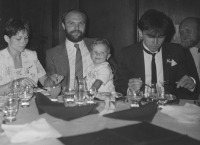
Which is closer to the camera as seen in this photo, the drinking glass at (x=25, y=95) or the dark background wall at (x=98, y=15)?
the drinking glass at (x=25, y=95)

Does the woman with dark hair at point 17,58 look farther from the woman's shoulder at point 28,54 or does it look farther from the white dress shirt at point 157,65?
the white dress shirt at point 157,65

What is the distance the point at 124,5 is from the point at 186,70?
5.35ft

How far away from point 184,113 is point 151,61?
966 millimetres

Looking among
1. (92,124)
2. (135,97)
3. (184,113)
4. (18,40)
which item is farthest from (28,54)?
(184,113)

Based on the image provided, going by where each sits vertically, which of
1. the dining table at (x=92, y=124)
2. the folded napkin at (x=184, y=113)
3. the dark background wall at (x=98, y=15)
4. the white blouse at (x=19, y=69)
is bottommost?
the dining table at (x=92, y=124)

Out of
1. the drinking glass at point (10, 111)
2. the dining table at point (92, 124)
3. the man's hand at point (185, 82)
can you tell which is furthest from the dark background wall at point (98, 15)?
the drinking glass at point (10, 111)

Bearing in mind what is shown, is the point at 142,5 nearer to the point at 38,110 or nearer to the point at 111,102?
the point at 111,102

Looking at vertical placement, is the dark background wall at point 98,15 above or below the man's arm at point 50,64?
above

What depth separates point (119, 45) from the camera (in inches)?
142

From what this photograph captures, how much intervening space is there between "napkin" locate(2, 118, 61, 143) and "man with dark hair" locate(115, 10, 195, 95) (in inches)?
51.5

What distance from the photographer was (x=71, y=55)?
271cm

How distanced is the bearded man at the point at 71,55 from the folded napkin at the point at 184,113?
1.40 metres

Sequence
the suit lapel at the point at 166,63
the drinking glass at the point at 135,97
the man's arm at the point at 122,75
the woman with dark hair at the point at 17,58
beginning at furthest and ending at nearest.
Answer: the man's arm at the point at 122,75
the suit lapel at the point at 166,63
the woman with dark hair at the point at 17,58
the drinking glass at the point at 135,97

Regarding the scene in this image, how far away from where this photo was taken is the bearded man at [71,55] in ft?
8.65
